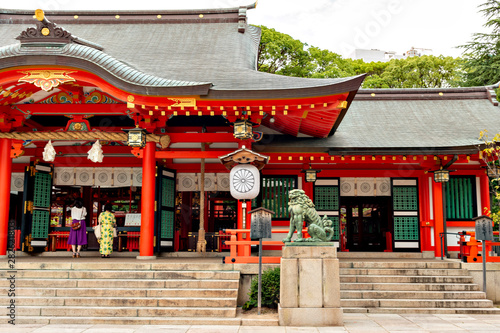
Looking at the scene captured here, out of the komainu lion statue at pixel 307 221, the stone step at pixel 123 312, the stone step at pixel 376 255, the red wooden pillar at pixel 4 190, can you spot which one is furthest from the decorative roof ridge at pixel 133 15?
the stone step at pixel 123 312

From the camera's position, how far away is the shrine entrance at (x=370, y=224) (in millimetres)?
16969

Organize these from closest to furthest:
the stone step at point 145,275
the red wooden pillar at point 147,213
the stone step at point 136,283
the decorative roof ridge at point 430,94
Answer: the stone step at point 136,283, the stone step at point 145,275, the red wooden pillar at point 147,213, the decorative roof ridge at point 430,94

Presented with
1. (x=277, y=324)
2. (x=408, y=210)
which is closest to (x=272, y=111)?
(x=277, y=324)

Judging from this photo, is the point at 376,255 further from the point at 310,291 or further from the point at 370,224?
the point at 310,291

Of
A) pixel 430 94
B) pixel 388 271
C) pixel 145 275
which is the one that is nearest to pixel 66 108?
pixel 145 275

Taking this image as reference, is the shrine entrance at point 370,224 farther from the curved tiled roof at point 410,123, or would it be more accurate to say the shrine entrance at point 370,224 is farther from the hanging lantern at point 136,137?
the hanging lantern at point 136,137

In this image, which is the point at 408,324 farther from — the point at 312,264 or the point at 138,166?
the point at 138,166

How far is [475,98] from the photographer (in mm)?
16234

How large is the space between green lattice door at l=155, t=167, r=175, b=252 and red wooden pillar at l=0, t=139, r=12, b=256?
364 cm

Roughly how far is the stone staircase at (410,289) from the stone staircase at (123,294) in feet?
8.13

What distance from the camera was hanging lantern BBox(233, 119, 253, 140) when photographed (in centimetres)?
1028

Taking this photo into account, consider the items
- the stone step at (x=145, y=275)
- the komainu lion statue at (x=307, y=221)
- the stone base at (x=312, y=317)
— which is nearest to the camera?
the stone base at (x=312, y=317)

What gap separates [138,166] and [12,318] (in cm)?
A: 634

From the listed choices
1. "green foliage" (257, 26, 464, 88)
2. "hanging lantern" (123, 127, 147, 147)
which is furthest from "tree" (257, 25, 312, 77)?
"hanging lantern" (123, 127, 147, 147)
